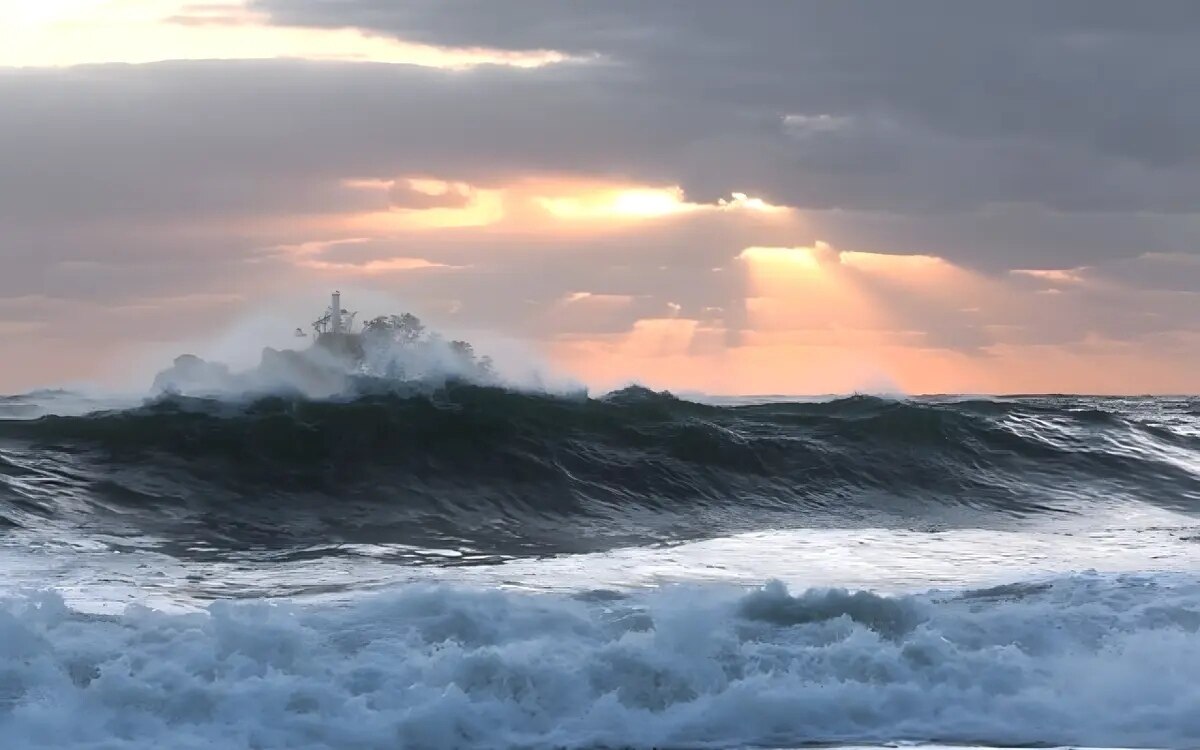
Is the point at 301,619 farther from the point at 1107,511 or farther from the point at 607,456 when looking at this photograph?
the point at 1107,511

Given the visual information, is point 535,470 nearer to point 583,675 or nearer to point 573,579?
point 573,579

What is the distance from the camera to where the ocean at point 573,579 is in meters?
7.73

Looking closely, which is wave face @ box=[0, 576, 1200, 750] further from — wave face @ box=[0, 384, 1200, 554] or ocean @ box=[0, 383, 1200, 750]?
wave face @ box=[0, 384, 1200, 554]

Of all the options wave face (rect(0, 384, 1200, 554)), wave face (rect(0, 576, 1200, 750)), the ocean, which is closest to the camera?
wave face (rect(0, 576, 1200, 750))

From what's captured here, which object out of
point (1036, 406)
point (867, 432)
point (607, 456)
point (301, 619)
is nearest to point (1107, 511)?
point (867, 432)

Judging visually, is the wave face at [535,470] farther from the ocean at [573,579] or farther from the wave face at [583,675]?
the wave face at [583,675]

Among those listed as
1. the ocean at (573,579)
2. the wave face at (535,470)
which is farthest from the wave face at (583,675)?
the wave face at (535,470)

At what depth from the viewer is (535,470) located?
17.6 metres

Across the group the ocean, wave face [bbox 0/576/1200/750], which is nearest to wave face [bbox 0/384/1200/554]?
the ocean

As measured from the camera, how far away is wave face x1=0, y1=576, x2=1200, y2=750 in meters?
7.44

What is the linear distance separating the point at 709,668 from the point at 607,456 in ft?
33.9

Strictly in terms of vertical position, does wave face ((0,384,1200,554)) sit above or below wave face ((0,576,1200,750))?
above

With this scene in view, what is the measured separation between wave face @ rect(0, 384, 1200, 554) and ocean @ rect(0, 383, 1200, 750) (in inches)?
2.7

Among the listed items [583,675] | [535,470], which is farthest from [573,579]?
[535,470]
